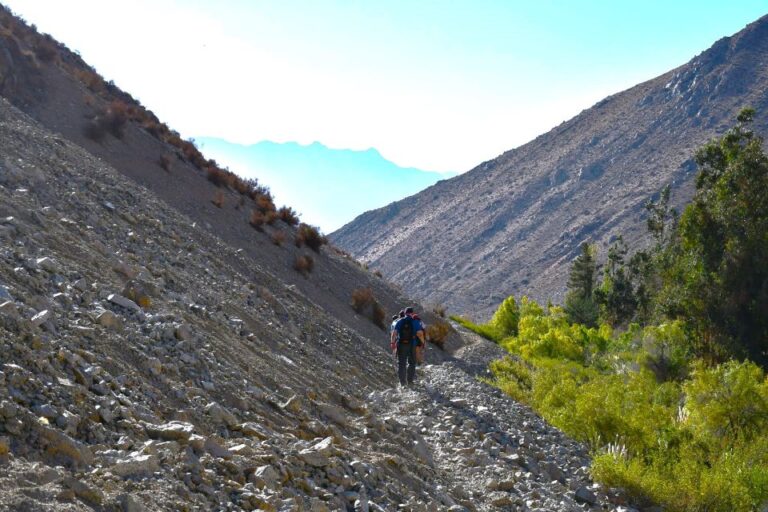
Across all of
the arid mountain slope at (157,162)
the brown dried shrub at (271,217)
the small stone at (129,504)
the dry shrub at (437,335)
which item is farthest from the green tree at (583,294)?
the small stone at (129,504)

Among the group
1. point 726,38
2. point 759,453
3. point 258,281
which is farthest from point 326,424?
point 726,38

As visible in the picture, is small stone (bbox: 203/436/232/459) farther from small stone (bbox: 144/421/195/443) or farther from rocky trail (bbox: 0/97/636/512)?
small stone (bbox: 144/421/195/443)

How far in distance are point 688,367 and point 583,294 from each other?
34006 millimetres

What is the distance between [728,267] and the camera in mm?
21703

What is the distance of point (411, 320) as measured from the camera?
14.8 meters

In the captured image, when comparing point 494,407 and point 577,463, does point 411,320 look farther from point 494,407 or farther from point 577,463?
point 577,463

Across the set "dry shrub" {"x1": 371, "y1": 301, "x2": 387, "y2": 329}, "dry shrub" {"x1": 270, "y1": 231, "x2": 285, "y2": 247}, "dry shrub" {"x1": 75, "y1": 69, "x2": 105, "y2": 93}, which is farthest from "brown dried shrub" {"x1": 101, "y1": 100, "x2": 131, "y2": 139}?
"dry shrub" {"x1": 371, "y1": 301, "x2": 387, "y2": 329}

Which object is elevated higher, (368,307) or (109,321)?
(109,321)

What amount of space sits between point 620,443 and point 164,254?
8.94m

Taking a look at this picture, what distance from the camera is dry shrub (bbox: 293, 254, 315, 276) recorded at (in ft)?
79.0

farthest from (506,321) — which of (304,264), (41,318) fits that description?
(41,318)

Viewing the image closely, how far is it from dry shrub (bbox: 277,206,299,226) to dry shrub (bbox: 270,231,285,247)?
2.66m

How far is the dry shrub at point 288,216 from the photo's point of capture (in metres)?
28.0

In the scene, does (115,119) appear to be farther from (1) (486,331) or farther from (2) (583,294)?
(2) (583,294)
